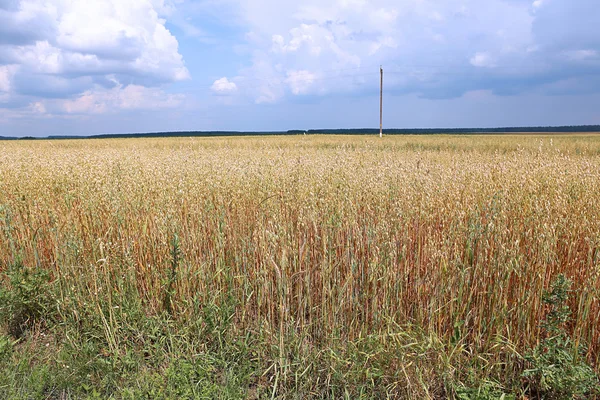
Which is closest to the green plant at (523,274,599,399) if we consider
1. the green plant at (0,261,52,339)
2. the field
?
the field

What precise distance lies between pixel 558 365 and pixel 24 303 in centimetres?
394

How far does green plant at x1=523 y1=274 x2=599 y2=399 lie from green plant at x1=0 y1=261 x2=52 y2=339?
3.60 m

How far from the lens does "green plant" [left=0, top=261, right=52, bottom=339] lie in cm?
339

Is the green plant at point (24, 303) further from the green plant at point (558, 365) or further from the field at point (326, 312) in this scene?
the green plant at point (558, 365)

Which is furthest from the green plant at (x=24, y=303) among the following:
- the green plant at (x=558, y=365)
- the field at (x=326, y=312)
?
the green plant at (x=558, y=365)

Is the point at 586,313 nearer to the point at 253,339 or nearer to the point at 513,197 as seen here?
the point at 513,197

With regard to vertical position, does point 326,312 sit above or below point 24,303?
above

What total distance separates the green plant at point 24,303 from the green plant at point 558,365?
3.60 metres

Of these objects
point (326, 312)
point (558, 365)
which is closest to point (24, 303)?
point (326, 312)

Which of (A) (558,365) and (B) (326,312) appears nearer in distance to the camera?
(A) (558,365)

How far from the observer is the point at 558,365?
7.82 feet

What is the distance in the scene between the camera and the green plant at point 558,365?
228 cm

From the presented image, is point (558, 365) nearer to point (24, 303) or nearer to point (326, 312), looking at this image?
point (326, 312)

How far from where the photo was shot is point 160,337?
304 cm
